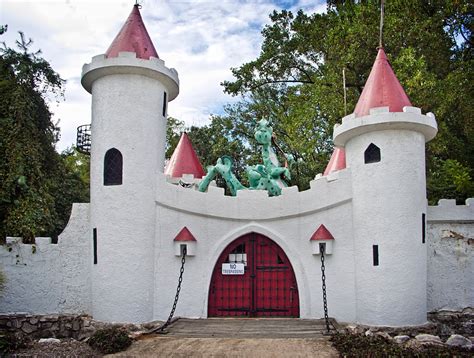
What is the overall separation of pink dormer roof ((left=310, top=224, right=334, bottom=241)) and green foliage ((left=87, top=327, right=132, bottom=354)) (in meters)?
4.46

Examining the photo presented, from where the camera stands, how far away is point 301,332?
31.0ft

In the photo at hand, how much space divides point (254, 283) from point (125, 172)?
3826 millimetres

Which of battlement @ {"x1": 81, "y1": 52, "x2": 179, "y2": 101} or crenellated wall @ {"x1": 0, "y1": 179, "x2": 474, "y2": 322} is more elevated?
battlement @ {"x1": 81, "y1": 52, "x2": 179, "y2": 101}

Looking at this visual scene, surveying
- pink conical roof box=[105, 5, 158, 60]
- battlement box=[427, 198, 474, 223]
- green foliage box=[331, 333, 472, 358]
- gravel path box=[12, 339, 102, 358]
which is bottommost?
gravel path box=[12, 339, 102, 358]

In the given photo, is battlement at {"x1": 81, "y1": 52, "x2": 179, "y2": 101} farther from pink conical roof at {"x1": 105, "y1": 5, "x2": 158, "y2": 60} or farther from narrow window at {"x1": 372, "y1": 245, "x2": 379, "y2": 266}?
narrow window at {"x1": 372, "y1": 245, "x2": 379, "y2": 266}

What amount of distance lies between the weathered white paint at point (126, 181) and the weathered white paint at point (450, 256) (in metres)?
6.14

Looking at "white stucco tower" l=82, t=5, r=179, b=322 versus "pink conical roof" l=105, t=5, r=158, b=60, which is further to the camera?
"pink conical roof" l=105, t=5, r=158, b=60

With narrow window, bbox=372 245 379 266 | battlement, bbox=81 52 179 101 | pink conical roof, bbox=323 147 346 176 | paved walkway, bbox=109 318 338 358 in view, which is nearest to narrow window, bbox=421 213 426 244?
narrow window, bbox=372 245 379 266

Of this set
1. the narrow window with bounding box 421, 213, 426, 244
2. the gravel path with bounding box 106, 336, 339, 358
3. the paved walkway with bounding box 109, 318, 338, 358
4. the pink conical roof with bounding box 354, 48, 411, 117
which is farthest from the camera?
the pink conical roof with bounding box 354, 48, 411, 117

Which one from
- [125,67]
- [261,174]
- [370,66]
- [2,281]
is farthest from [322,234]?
[370,66]

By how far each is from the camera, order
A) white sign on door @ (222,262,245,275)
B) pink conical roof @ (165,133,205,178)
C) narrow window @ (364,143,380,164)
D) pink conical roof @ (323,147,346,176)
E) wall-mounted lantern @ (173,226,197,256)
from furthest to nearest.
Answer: pink conical roof @ (165,133,205,178), pink conical roof @ (323,147,346,176), white sign on door @ (222,262,245,275), wall-mounted lantern @ (173,226,197,256), narrow window @ (364,143,380,164)

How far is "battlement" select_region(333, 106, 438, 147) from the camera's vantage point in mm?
10367

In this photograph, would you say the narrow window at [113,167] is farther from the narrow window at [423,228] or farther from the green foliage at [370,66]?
the green foliage at [370,66]

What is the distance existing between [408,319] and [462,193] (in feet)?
19.9
